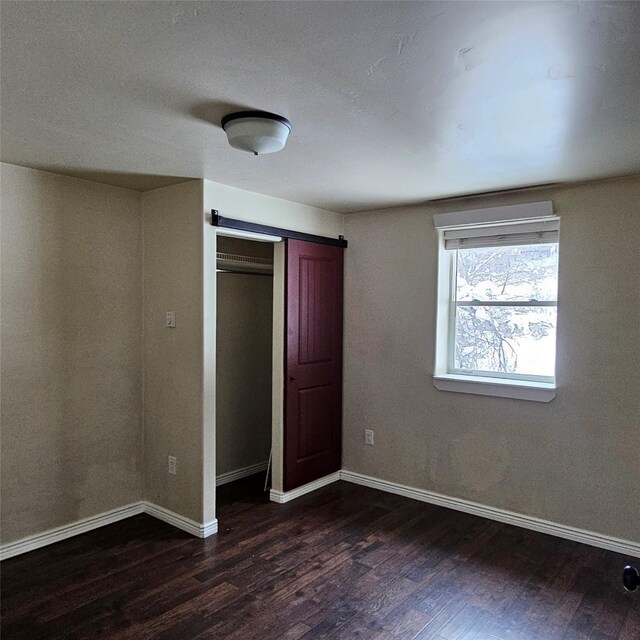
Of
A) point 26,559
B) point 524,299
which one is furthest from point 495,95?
point 26,559

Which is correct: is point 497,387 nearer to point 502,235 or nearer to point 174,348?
point 502,235

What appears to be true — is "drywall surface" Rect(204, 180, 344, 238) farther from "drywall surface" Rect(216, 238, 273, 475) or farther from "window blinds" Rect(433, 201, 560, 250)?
"window blinds" Rect(433, 201, 560, 250)

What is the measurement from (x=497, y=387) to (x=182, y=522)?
7.61 ft

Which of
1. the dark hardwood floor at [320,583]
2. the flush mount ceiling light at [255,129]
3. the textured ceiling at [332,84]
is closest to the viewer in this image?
the textured ceiling at [332,84]

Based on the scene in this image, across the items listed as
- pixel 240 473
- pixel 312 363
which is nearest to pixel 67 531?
pixel 240 473

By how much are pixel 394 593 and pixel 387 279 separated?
2278 millimetres

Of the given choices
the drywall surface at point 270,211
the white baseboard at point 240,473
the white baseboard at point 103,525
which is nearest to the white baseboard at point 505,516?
the white baseboard at point 240,473

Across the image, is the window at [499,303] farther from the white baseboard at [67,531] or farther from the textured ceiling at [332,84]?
the white baseboard at [67,531]

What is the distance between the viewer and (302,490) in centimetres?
394

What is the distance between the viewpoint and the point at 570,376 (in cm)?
318

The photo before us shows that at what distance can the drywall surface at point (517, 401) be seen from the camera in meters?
3.01

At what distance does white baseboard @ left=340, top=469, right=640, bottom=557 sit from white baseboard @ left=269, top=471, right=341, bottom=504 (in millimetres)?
126

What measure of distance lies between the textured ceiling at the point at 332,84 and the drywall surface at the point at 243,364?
4.75ft

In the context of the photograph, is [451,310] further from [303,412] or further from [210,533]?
[210,533]
